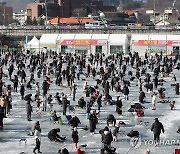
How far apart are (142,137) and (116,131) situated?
1.36 metres

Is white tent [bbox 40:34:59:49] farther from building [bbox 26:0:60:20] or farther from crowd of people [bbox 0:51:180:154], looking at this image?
building [bbox 26:0:60:20]

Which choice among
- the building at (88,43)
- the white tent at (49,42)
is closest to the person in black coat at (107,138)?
the building at (88,43)

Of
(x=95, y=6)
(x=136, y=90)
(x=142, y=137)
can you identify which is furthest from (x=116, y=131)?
(x=95, y=6)

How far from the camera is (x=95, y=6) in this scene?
146m

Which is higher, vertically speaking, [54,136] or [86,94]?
[86,94]

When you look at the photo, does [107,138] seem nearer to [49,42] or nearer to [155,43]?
[155,43]

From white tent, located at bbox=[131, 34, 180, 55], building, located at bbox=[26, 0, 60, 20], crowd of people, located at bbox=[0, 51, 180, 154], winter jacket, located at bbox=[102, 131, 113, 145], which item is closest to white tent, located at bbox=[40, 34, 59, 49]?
white tent, located at bbox=[131, 34, 180, 55]

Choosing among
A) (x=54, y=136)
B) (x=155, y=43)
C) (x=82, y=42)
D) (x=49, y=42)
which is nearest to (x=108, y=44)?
(x=82, y=42)

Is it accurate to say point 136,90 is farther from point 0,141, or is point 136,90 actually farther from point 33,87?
point 0,141

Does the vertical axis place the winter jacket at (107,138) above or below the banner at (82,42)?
below

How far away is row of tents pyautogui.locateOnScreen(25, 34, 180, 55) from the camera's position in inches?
2197

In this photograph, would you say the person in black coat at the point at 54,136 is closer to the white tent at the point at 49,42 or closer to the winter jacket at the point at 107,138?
the winter jacket at the point at 107,138

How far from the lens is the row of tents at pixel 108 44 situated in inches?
2197

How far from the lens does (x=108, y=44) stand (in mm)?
57812
